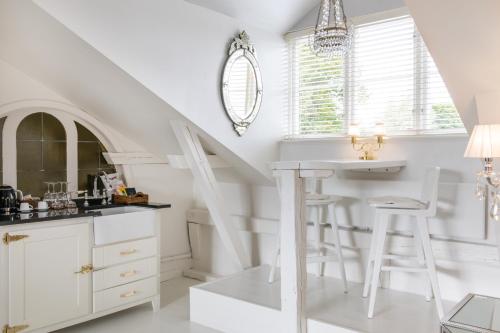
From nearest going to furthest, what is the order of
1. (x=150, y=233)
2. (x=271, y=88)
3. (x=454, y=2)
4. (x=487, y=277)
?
1. (x=454, y=2)
2. (x=487, y=277)
3. (x=150, y=233)
4. (x=271, y=88)

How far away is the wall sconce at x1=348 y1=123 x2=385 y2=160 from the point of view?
3717mm

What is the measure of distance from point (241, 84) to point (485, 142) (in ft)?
7.39

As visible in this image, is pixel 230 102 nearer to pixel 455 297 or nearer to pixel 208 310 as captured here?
pixel 208 310

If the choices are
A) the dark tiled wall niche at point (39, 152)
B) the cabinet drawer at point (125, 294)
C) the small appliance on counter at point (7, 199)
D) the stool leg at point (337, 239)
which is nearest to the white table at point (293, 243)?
the stool leg at point (337, 239)

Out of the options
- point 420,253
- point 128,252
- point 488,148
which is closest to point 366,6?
point 420,253

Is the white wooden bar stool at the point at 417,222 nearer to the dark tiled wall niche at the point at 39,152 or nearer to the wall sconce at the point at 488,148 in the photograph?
the wall sconce at the point at 488,148

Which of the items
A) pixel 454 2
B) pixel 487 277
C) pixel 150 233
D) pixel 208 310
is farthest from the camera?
pixel 150 233

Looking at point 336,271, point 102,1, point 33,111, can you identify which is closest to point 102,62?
point 102,1

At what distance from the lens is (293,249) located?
9.78 ft

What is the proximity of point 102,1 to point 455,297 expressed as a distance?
3.09 metres

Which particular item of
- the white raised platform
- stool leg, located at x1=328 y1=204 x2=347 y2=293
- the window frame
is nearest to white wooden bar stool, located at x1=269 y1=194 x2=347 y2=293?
stool leg, located at x1=328 y1=204 x2=347 y2=293

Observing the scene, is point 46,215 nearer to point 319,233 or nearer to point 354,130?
point 319,233

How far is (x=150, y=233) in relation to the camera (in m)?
3.82

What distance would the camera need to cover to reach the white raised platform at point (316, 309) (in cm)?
299
